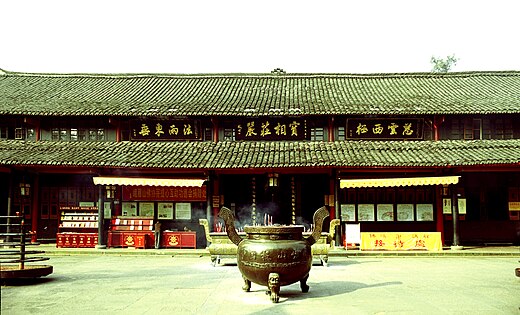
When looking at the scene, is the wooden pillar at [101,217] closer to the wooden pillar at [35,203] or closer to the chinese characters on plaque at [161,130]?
the chinese characters on plaque at [161,130]

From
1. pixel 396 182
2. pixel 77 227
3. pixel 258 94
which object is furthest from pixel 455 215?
pixel 77 227

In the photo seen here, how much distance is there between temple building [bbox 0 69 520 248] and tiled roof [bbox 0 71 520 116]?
11 centimetres

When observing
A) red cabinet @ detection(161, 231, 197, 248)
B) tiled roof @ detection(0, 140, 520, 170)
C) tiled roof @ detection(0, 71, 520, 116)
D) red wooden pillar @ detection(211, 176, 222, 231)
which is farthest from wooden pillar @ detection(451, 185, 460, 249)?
red cabinet @ detection(161, 231, 197, 248)

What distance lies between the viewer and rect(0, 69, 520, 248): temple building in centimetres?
1602

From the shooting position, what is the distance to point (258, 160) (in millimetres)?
15664

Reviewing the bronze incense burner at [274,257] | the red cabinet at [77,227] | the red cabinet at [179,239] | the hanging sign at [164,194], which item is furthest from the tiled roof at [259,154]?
the bronze incense burner at [274,257]

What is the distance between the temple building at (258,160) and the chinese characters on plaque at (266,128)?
0.12 feet

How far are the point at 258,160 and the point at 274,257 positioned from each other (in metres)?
8.12

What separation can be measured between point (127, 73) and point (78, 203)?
275 inches

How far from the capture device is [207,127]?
1764cm

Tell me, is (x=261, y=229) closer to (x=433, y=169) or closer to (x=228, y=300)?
(x=228, y=300)

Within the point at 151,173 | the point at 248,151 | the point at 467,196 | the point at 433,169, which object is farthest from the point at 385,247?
the point at 151,173

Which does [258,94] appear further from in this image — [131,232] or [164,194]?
[131,232]

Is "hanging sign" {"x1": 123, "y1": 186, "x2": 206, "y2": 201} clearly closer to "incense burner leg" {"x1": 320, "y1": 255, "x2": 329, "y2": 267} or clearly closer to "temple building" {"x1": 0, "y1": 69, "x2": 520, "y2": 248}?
"temple building" {"x1": 0, "y1": 69, "x2": 520, "y2": 248}
